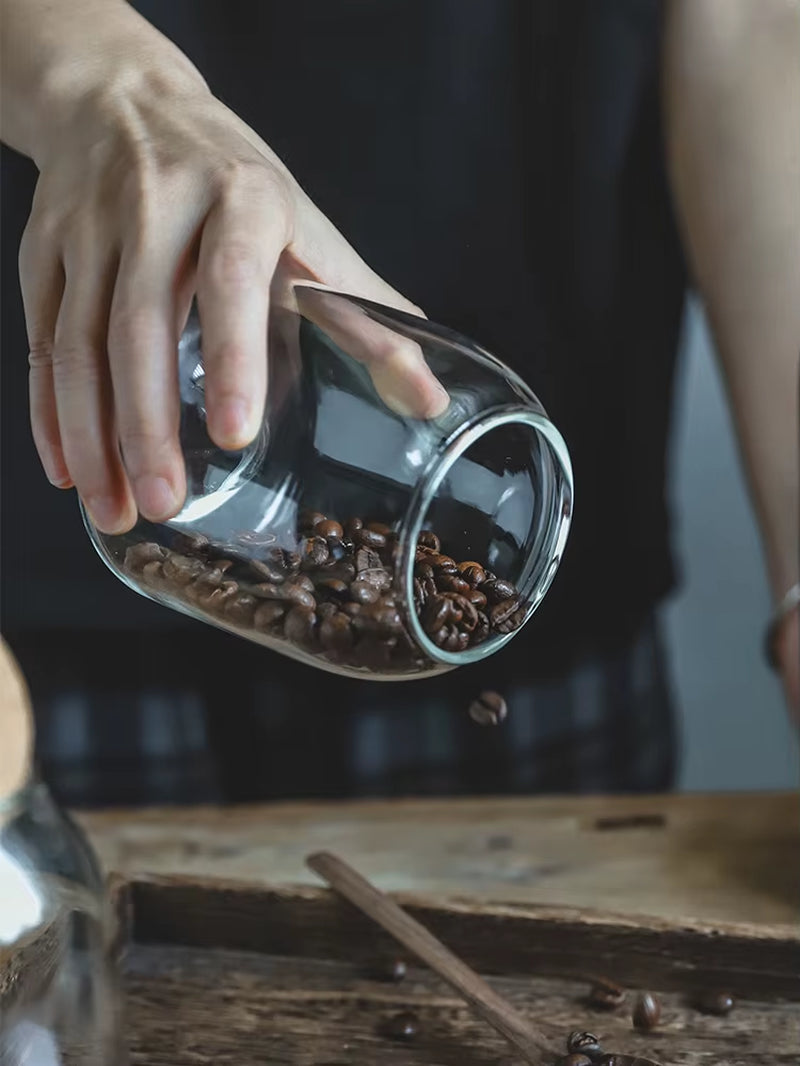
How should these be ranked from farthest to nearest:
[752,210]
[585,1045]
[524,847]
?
1. [524,847]
2. [752,210]
3. [585,1045]

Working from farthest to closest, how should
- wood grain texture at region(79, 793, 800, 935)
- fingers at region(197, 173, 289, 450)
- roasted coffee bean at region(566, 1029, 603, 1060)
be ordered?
1. wood grain texture at region(79, 793, 800, 935)
2. roasted coffee bean at region(566, 1029, 603, 1060)
3. fingers at region(197, 173, 289, 450)

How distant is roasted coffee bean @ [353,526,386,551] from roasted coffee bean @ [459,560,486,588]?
0.04 metres

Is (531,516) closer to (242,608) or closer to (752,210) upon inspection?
(242,608)

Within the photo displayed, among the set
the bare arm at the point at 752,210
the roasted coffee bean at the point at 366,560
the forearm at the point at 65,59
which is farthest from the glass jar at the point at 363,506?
the bare arm at the point at 752,210

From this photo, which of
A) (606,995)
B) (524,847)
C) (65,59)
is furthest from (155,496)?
(524,847)

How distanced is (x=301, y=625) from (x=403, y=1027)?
0.20 metres

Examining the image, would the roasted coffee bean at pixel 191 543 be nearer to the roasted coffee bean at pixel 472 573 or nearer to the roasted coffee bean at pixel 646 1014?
the roasted coffee bean at pixel 472 573

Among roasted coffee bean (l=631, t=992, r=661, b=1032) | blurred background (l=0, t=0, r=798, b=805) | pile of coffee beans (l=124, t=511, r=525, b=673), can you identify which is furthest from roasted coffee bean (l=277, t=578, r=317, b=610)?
roasted coffee bean (l=631, t=992, r=661, b=1032)

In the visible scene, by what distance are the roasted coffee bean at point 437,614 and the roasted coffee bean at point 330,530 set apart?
3cm

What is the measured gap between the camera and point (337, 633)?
14.8 inches

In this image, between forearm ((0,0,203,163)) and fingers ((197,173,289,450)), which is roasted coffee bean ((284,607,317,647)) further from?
forearm ((0,0,203,163))

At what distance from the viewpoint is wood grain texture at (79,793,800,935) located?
0.65 metres

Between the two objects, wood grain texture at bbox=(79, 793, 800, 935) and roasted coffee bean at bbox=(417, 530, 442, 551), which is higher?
roasted coffee bean at bbox=(417, 530, 442, 551)

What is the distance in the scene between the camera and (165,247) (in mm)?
369
